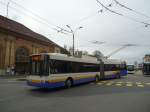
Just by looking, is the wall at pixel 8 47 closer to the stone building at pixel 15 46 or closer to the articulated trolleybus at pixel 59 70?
the stone building at pixel 15 46

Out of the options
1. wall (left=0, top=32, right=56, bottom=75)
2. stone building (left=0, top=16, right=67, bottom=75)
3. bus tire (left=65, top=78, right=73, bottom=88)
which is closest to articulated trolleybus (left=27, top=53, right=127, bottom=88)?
bus tire (left=65, top=78, right=73, bottom=88)

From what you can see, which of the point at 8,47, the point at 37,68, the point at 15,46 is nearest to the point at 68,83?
the point at 37,68

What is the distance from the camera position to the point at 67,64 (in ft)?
55.4

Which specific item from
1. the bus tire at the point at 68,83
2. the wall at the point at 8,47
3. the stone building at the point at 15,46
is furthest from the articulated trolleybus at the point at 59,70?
the wall at the point at 8,47

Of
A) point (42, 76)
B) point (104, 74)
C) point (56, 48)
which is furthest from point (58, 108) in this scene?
point (56, 48)

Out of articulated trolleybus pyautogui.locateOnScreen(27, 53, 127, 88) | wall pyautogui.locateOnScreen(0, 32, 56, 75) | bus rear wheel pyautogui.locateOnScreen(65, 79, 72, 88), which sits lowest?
bus rear wheel pyautogui.locateOnScreen(65, 79, 72, 88)

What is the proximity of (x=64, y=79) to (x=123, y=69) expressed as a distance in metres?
18.2

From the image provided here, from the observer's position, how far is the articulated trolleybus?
14.3 metres

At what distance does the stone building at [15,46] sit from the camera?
34688 mm

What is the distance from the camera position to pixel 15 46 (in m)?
37.5

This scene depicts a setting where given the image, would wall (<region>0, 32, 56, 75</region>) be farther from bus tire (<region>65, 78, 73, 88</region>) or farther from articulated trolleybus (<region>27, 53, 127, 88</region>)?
bus tire (<region>65, 78, 73, 88</region>)

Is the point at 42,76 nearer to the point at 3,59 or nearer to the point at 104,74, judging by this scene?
the point at 104,74

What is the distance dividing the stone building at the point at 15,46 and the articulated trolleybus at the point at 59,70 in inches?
606

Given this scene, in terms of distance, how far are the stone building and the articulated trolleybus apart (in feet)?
50.5
